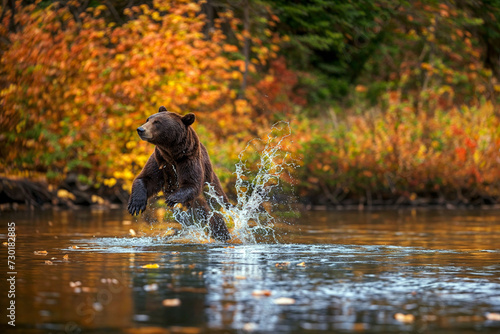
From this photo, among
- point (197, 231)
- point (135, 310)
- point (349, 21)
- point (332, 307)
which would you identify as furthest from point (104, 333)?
point (349, 21)

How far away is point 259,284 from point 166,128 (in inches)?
155

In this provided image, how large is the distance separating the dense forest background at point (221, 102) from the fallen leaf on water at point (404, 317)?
11835mm

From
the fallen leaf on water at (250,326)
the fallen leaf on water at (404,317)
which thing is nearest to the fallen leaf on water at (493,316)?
the fallen leaf on water at (404,317)

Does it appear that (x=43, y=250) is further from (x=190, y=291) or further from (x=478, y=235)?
(x=478, y=235)

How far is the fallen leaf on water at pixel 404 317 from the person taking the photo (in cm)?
603

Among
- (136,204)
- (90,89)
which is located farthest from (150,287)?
(90,89)

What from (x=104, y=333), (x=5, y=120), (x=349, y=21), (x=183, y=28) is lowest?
(x=104, y=333)

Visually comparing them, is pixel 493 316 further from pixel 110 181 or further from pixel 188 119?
pixel 110 181

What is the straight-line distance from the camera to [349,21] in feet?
92.1

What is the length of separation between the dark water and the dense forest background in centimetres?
669

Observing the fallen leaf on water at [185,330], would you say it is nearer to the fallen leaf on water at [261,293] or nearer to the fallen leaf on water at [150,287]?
the fallen leaf on water at [261,293]

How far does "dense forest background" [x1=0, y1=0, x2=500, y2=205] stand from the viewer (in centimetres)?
2016

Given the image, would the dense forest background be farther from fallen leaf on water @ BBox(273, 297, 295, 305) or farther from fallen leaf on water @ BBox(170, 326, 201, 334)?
fallen leaf on water @ BBox(170, 326, 201, 334)

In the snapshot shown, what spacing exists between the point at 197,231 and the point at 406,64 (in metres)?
27.5
